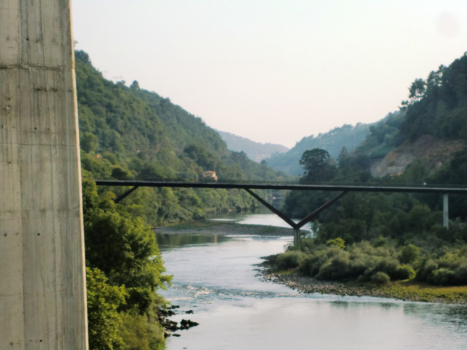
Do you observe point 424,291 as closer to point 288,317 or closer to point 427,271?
point 427,271

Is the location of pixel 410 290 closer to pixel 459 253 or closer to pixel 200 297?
pixel 459 253

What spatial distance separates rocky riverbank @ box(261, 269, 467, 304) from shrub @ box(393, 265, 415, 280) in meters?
0.82

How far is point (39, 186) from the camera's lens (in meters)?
6.95

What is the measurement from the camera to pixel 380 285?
4062cm

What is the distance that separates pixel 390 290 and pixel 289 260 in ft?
35.0

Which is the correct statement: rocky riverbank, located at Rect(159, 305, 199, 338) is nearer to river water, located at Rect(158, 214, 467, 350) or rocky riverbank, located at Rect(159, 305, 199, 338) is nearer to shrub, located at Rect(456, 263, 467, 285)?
river water, located at Rect(158, 214, 467, 350)

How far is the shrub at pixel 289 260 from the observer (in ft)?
157

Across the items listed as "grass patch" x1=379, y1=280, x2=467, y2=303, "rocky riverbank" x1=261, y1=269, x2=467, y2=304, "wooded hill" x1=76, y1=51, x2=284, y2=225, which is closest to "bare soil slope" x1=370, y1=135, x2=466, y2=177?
"wooded hill" x1=76, y1=51, x2=284, y2=225

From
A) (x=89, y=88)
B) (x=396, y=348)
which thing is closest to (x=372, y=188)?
(x=396, y=348)

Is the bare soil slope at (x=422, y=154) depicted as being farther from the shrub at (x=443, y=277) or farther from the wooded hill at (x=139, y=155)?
the shrub at (x=443, y=277)

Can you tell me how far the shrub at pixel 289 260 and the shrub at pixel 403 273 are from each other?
8227mm

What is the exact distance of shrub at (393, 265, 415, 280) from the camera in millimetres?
41531

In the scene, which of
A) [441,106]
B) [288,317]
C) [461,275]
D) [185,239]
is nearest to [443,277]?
[461,275]

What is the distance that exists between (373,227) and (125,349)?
38552 mm
